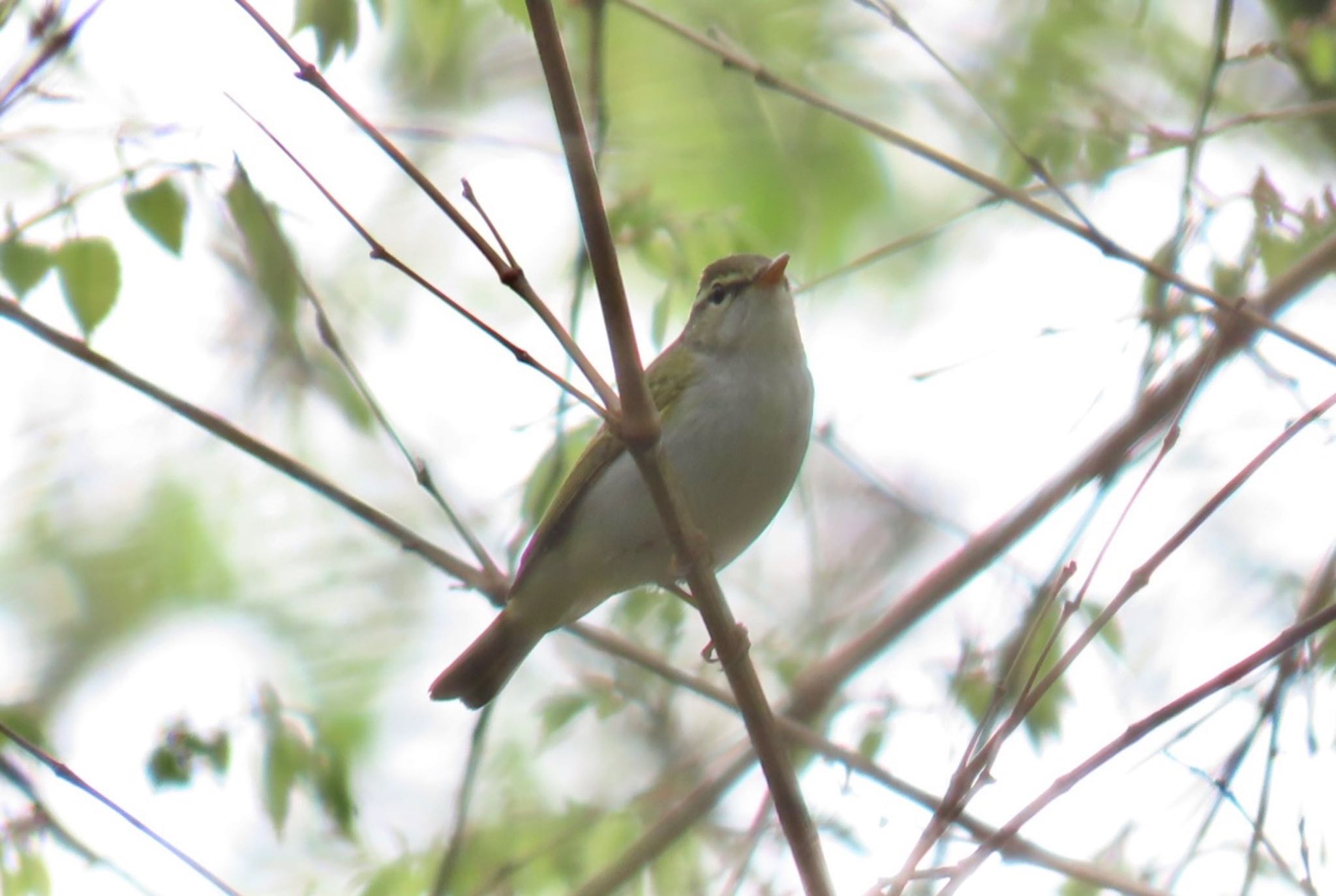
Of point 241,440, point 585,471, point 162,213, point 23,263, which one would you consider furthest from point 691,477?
point 23,263

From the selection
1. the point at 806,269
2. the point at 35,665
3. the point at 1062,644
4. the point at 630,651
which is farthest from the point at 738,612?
the point at 35,665

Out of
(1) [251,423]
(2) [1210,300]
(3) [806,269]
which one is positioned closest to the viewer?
(2) [1210,300]

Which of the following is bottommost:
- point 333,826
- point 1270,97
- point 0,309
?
point 333,826

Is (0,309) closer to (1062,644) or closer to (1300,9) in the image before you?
(1062,644)

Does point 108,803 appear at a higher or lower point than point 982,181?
lower

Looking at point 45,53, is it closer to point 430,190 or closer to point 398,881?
point 430,190

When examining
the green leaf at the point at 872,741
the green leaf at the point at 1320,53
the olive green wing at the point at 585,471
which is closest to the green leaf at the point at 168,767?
the olive green wing at the point at 585,471
